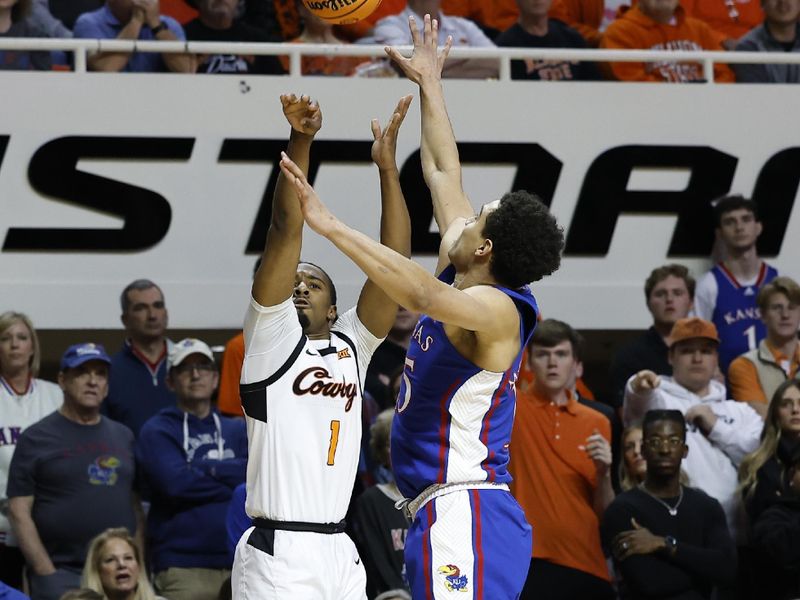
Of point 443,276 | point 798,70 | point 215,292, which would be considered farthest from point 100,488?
point 798,70

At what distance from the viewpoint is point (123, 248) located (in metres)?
9.52

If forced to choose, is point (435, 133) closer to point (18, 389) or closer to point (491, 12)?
point (18, 389)

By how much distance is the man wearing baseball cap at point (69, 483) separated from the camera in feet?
25.1

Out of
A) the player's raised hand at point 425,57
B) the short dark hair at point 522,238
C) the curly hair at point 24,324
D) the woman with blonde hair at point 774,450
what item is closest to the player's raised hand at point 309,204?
the short dark hair at point 522,238

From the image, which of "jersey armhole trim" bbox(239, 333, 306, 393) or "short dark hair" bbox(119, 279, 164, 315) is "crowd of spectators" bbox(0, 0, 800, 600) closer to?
"short dark hair" bbox(119, 279, 164, 315)

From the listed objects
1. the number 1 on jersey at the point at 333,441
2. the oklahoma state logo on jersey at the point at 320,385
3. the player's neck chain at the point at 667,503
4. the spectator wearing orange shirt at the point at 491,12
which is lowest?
the player's neck chain at the point at 667,503

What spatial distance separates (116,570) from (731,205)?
15.2 feet

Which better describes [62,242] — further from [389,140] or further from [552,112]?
[389,140]

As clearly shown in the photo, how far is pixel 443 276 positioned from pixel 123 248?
432 centimetres

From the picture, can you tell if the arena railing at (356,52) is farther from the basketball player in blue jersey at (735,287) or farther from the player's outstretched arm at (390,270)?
the player's outstretched arm at (390,270)

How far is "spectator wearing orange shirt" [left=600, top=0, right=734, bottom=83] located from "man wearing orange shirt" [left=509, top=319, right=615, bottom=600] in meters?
2.65

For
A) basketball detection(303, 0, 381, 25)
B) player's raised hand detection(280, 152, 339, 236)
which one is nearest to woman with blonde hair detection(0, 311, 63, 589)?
basketball detection(303, 0, 381, 25)

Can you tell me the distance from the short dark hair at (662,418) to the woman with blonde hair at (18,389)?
324 centimetres

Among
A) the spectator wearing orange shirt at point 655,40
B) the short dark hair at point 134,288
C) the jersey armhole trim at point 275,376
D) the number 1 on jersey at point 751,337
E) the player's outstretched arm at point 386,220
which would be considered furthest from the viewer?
the spectator wearing orange shirt at point 655,40
